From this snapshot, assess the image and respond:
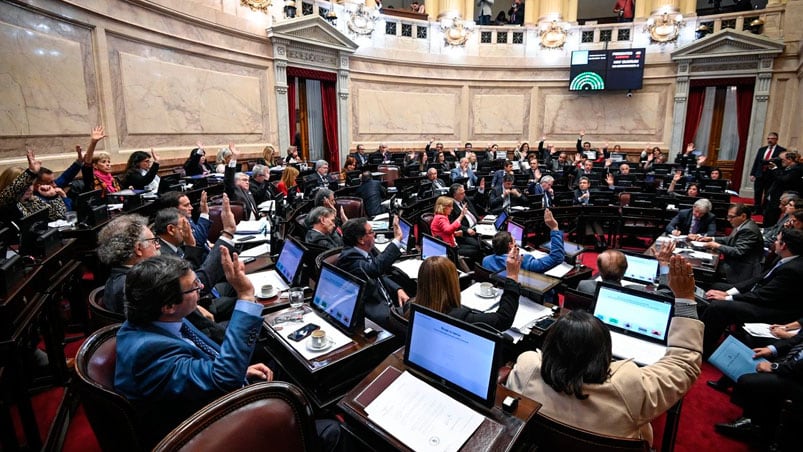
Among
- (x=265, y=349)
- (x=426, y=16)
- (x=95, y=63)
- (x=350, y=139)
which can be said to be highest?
(x=426, y=16)

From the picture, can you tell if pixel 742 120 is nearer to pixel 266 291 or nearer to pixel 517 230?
pixel 517 230

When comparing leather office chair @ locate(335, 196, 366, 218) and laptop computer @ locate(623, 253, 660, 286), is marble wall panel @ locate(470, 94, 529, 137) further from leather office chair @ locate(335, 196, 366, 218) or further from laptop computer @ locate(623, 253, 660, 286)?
laptop computer @ locate(623, 253, 660, 286)

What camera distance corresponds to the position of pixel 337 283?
277 centimetres

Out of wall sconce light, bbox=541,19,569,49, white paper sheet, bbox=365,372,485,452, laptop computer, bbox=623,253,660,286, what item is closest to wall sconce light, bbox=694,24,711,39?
wall sconce light, bbox=541,19,569,49

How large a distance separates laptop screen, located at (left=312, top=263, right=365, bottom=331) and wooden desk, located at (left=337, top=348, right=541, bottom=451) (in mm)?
629

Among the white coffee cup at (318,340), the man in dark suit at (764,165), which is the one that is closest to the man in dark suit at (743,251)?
the white coffee cup at (318,340)

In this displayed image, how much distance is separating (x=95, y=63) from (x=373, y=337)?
23.3ft

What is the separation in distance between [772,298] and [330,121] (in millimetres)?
11239

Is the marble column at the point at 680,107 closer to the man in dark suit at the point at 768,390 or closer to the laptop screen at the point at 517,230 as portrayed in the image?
the laptop screen at the point at 517,230

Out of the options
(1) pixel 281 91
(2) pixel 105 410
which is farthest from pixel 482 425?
(1) pixel 281 91

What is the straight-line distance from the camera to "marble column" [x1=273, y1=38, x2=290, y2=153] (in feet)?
35.8

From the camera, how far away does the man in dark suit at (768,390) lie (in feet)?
8.86

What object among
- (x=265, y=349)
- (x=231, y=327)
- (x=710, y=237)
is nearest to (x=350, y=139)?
(x=710, y=237)

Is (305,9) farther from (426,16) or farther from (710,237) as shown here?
(710,237)
